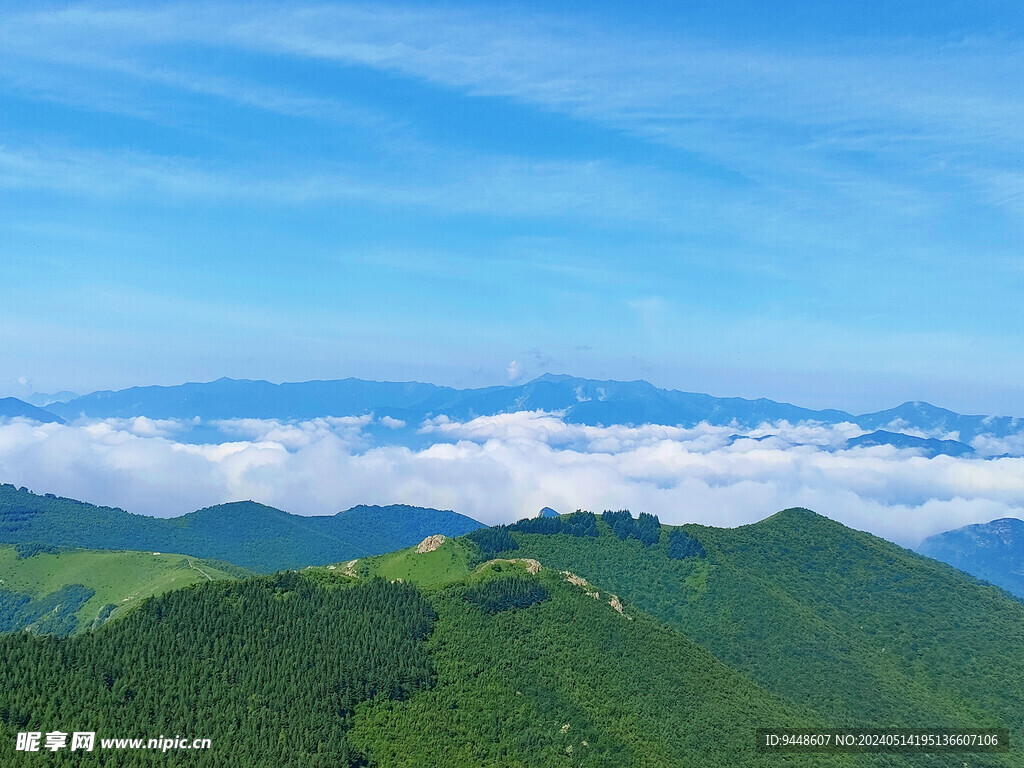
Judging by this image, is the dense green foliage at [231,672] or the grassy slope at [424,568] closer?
the dense green foliage at [231,672]

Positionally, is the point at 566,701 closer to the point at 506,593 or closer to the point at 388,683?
the point at 388,683

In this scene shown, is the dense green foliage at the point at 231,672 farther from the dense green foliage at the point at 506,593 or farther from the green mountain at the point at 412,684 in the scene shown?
the dense green foliage at the point at 506,593

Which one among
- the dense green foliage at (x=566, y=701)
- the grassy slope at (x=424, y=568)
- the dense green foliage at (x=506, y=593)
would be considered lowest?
the dense green foliage at (x=566, y=701)

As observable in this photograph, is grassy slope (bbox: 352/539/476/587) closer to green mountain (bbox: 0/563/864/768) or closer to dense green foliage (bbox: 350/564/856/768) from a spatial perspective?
green mountain (bbox: 0/563/864/768)

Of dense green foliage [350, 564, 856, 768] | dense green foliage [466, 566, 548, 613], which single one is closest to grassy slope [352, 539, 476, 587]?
dense green foliage [466, 566, 548, 613]

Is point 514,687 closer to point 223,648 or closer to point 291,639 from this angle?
point 291,639

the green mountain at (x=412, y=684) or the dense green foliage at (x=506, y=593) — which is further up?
the dense green foliage at (x=506, y=593)

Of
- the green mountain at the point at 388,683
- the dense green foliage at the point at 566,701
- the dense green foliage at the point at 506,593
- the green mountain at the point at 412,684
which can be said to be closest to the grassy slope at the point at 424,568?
the green mountain at the point at 412,684
